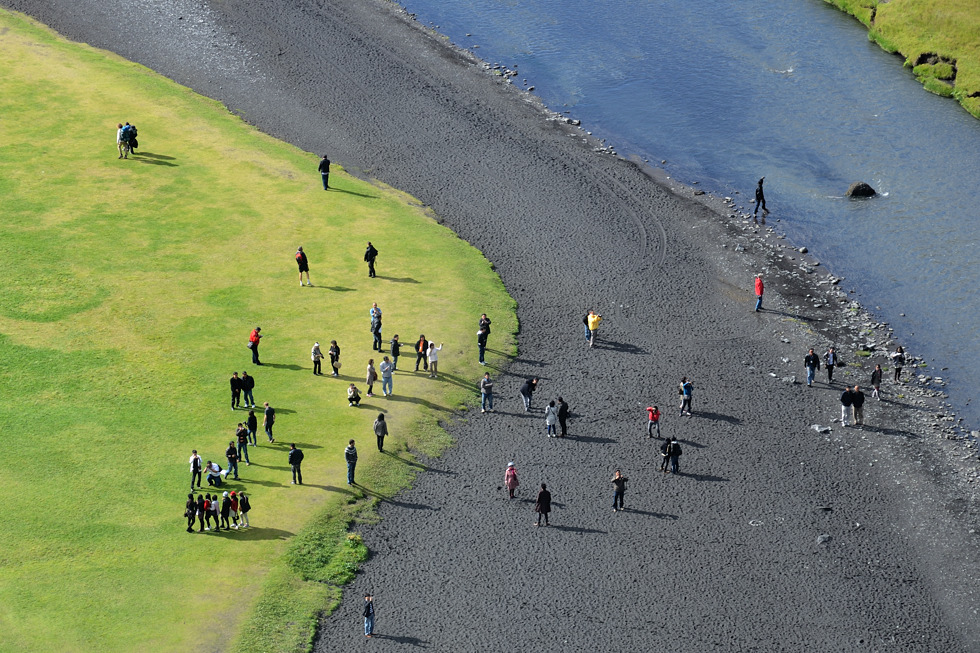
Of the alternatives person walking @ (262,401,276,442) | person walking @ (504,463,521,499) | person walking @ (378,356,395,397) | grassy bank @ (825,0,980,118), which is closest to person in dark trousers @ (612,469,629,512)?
person walking @ (504,463,521,499)

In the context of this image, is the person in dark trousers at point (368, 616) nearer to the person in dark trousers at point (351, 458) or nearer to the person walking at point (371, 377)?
the person in dark trousers at point (351, 458)

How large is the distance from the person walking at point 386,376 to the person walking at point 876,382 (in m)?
23.5

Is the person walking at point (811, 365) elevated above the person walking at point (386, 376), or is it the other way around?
the person walking at point (811, 365)

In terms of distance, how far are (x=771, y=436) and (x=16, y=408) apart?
3442 centimetres

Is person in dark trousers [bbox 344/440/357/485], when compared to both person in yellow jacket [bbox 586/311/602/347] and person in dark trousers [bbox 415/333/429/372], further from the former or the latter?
person in yellow jacket [bbox 586/311/602/347]

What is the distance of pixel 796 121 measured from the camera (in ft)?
278

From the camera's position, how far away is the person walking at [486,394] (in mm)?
51875

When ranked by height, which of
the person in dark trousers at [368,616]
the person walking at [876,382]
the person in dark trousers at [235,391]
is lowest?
the person in dark trousers at [368,616]

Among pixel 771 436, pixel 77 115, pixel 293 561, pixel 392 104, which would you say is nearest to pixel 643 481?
pixel 771 436

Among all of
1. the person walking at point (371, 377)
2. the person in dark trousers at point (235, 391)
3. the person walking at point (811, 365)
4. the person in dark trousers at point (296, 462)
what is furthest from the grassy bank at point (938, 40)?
the person in dark trousers at point (296, 462)

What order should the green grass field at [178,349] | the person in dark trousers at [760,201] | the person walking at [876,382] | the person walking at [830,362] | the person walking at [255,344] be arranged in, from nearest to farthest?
the green grass field at [178,349] < the person walking at [255,344] < the person walking at [876,382] < the person walking at [830,362] < the person in dark trousers at [760,201]

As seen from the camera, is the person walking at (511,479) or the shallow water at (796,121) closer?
the person walking at (511,479)

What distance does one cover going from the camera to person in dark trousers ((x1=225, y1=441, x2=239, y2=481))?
45.4 m

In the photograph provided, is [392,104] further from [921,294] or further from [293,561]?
[293,561]
